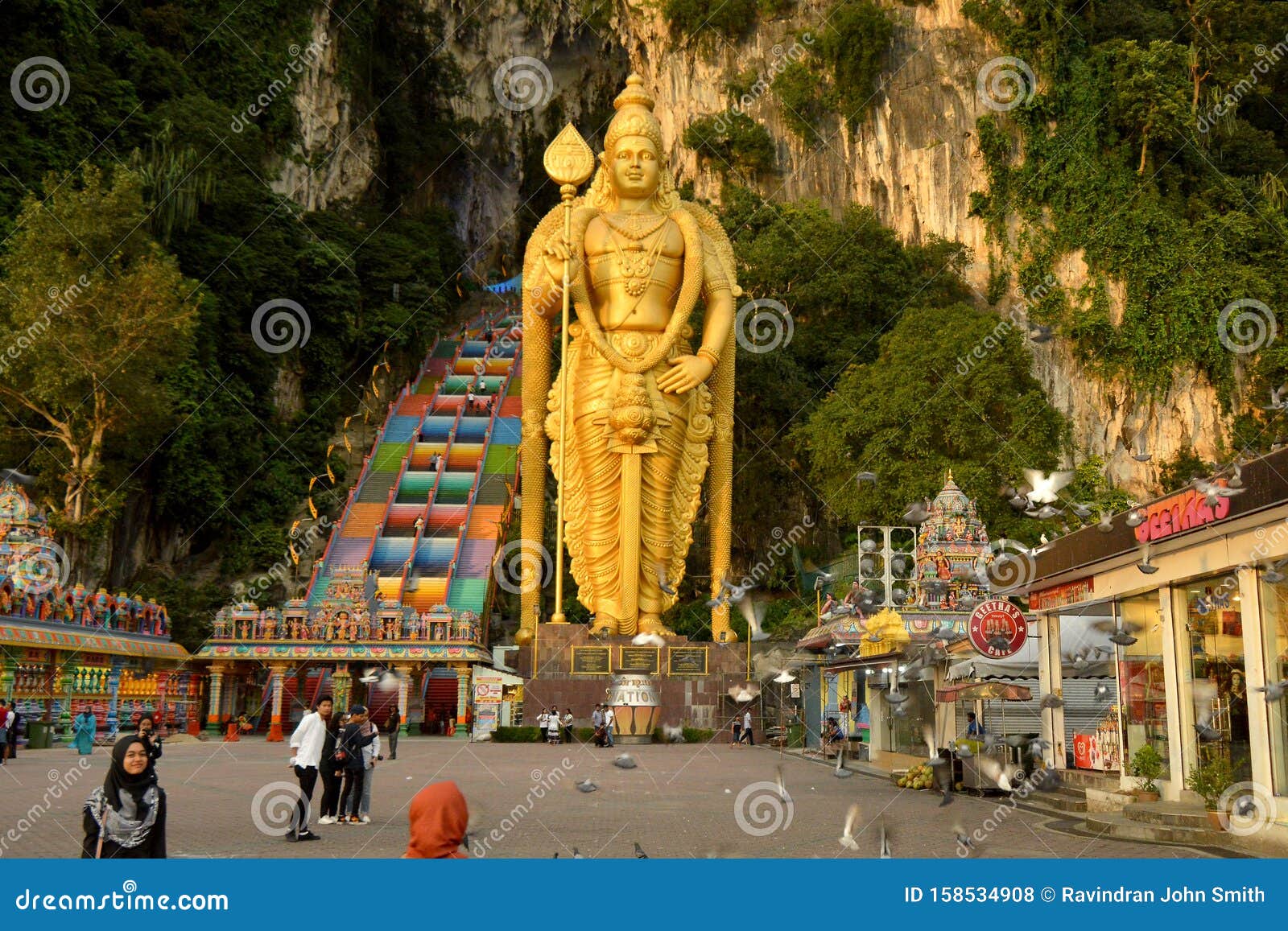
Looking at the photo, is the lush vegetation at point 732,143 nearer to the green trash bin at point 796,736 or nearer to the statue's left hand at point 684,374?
the statue's left hand at point 684,374

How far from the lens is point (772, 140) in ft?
125

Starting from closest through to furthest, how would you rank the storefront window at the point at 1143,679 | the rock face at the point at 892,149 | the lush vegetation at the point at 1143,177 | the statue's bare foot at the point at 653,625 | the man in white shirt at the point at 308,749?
the man in white shirt at the point at 308,749 < the storefront window at the point at 1143,679 < the statue's bare foot at the point at 653,625 < the lush vegetation at the point at 1143,177 < the rock face at the point at 892,149

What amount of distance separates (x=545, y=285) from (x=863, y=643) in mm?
8248

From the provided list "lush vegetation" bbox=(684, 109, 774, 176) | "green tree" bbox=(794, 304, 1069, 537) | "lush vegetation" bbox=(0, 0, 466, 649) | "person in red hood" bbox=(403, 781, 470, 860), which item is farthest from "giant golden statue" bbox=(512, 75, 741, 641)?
"lush vegetation" bbox=(684, 109, 774, 176)

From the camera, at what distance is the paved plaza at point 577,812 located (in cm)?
754

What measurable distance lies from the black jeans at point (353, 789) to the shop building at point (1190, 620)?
6204mm

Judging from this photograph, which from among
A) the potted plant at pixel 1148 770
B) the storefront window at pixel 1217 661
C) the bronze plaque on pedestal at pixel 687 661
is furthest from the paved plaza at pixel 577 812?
the bronze plaque on pedestal at pixel 687 661

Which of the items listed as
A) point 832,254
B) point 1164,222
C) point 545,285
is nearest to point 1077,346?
point 1164,222

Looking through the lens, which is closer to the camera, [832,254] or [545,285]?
[545,285]

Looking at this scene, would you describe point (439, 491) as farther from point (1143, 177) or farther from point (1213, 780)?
point (1213, 780)

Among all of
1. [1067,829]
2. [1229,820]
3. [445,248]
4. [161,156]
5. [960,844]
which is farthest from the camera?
[445,248]

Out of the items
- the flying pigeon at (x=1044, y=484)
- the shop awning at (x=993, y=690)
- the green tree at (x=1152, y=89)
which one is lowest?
the shop awning at (x=993, y=690)

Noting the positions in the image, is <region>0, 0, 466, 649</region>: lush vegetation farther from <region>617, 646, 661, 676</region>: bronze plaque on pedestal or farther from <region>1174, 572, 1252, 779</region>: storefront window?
<region>1174, 572, 1252, 779</region>: storefront window

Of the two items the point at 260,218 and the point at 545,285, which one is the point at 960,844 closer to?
the point at 545,285
